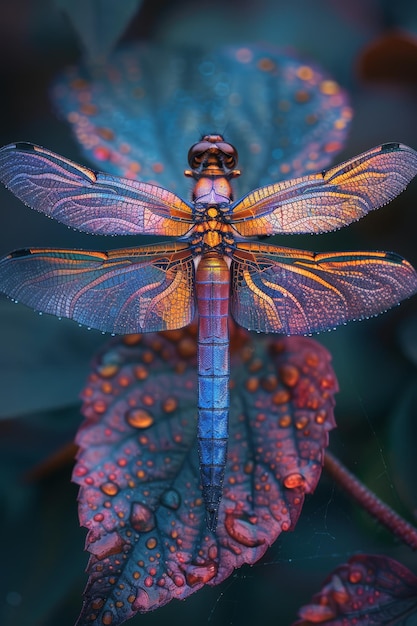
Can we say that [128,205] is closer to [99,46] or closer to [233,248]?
[233,248]

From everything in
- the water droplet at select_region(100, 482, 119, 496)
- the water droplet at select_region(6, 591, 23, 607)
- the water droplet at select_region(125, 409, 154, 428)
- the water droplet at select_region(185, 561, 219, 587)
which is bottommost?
the water droplet at select_region(6, 591, 23, 607)

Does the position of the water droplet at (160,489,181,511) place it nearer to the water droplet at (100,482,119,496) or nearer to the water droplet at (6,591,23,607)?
the water droplet at (100,482,119,496)

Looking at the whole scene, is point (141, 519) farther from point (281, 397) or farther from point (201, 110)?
point (201, 110)

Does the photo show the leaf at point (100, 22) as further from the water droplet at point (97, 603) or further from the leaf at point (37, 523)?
the water droplet at point (97, 603)

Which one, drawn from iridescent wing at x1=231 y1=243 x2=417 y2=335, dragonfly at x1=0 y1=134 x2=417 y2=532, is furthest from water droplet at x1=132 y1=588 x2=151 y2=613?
iridescent wing at x1=231 y1=243 x2=417 y2=335

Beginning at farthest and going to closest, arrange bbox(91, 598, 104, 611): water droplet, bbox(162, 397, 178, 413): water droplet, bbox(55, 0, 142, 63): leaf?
bbox(55, 0, 142, 63): leaf < bbox(162, 397, 178, 413): water droplet < bbox(91, 598, 104, 611): water droplet

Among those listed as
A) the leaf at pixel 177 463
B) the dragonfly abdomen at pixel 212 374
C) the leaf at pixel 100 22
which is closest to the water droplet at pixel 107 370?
the leaf at pixel 177 463
